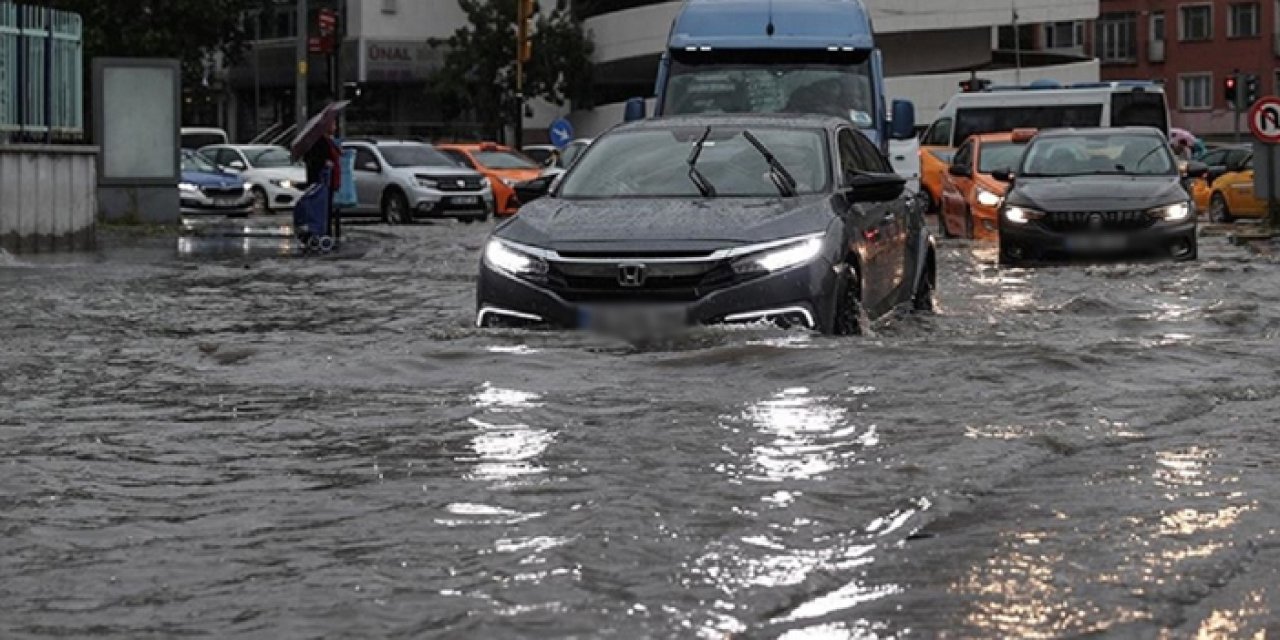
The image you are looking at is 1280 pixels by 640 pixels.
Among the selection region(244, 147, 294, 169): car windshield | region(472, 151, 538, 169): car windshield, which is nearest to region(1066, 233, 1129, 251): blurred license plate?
region(472, 151, 538, 169): car windshield

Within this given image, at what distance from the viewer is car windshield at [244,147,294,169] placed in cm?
4688

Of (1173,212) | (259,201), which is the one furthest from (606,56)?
(1173,212)

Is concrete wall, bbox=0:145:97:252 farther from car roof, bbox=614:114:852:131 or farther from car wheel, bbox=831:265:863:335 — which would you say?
car wheel, bbox=831:265:863:335

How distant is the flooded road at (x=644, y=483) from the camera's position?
6012 mm

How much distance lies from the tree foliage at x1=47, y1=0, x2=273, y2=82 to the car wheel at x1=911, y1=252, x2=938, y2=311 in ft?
127

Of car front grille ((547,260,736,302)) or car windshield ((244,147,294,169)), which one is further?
car windshield ((244,147,294,169))

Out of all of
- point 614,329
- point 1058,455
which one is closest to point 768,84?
point 614,329

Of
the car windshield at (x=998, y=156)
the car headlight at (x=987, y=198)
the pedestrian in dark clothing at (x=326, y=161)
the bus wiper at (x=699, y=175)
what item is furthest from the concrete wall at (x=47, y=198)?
the bus wiper at (x=699, y=175)

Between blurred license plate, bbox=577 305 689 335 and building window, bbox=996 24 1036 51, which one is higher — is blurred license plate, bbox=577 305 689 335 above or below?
below

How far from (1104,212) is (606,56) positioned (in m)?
57.7

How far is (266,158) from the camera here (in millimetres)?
47156

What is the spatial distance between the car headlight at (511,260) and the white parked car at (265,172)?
109ft

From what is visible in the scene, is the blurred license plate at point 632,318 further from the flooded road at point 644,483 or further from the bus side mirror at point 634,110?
the bus side mirror at point 634,110

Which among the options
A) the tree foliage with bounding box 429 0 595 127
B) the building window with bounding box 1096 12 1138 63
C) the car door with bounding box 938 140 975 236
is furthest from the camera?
the building window with bounding box 1096 12 1138 63
